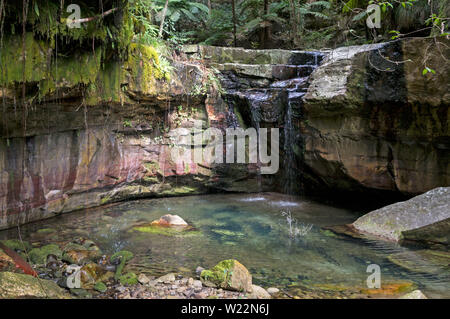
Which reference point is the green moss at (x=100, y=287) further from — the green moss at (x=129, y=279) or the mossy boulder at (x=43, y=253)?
the mossy boulder at (x=43, y=253)

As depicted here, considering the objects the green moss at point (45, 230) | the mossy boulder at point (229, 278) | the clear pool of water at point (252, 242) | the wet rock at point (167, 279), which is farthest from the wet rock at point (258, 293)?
the green moss at point (45, 230)

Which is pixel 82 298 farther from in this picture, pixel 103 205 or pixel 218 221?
pixel 103 205

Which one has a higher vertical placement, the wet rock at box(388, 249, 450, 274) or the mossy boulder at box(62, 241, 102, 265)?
the mossy boulder at box(62, 241, 102, 265)

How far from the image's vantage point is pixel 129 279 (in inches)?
138

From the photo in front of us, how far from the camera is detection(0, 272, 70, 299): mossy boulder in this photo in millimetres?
2705

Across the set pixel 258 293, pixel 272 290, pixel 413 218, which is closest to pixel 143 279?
pixel 258 293

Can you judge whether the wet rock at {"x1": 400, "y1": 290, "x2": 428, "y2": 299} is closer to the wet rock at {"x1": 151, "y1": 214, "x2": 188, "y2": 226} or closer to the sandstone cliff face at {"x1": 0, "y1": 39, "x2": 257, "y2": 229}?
the wet rock at {"x1": 151, "y1": 214, "x2": 188, "y2": 226}

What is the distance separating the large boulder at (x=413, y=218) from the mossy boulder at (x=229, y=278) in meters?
3.00

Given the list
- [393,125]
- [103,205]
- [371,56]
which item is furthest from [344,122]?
[103,205]

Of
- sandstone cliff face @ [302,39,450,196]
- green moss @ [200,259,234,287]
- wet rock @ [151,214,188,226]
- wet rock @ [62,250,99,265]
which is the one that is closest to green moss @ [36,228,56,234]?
wet rock @ [62,250,99,265]

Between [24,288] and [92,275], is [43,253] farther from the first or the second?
[24,288]

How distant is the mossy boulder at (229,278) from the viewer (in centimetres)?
331

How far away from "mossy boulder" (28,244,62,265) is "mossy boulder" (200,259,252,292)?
6.99 ft

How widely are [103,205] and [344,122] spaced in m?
5.68
